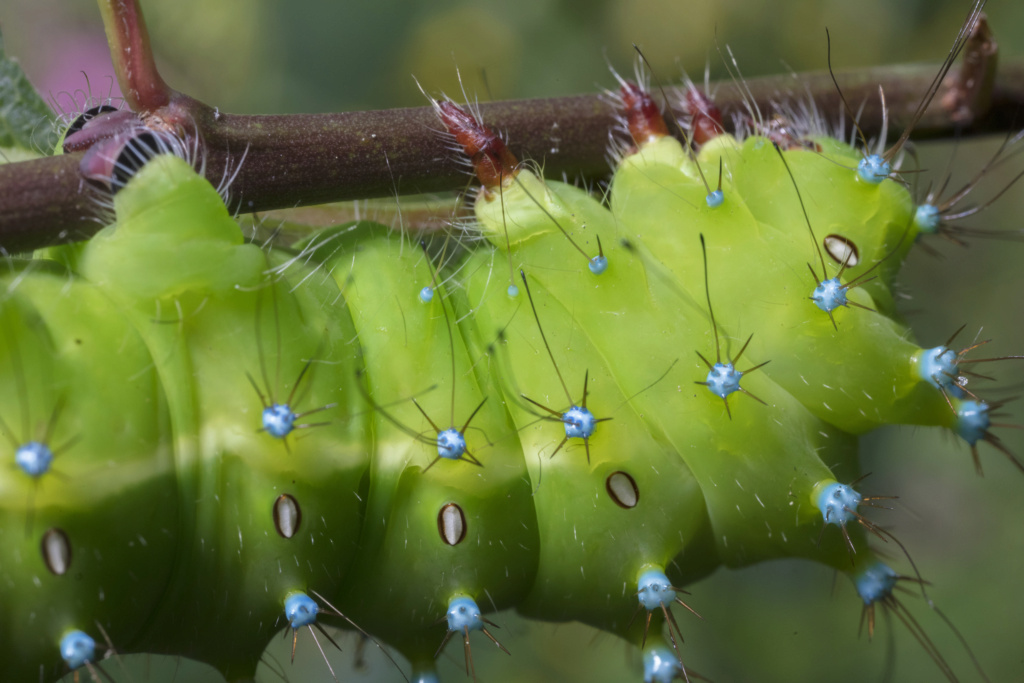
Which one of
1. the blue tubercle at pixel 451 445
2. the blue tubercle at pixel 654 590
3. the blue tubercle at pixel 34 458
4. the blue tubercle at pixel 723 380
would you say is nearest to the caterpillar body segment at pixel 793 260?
the blue tubercle at pixel 723 380

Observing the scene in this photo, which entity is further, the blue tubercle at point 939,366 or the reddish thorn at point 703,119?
the reddish thorn at point 703,119

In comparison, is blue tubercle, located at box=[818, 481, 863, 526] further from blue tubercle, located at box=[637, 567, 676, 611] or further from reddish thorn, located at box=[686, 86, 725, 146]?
reddish thorn, located at box=[686, 86, 725, 146]

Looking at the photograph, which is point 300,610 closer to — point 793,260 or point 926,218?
point 793,260

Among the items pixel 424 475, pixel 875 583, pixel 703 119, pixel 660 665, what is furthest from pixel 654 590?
pixel 703 119

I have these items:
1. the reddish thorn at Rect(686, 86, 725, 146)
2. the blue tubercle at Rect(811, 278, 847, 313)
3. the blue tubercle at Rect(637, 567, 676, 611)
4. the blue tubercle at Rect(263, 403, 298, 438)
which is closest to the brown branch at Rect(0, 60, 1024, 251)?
the reddish thorn at Rect(686, 86, 725, 146)

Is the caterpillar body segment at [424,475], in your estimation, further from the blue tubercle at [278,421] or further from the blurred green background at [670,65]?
the blurred green background at [670,65]

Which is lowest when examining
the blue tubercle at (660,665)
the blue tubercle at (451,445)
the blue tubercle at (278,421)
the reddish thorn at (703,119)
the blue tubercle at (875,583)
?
the blue tubercle at (660,665)

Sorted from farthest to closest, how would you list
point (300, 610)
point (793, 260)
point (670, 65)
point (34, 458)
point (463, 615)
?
point (670, 65)
point (793, 260)
point (463, 615)
point (300, 610)
point (34, 458)
